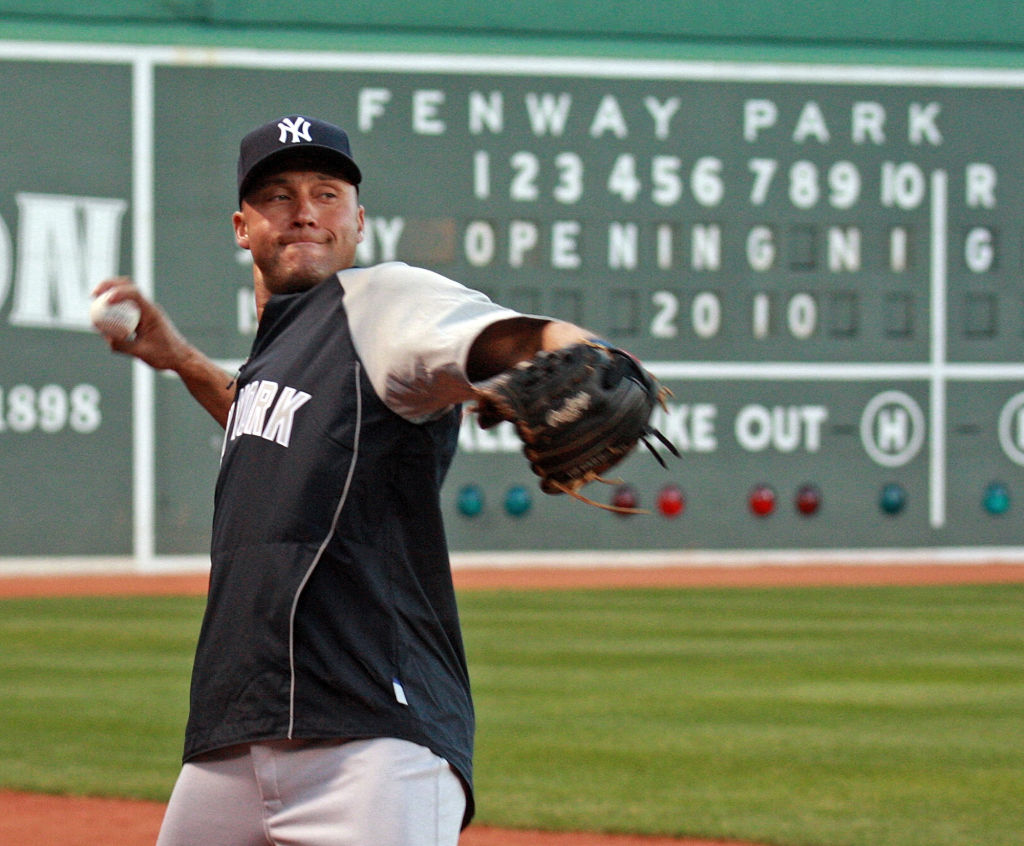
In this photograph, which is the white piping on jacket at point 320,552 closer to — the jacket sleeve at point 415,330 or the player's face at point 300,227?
the jacket sleeve at point 415,330

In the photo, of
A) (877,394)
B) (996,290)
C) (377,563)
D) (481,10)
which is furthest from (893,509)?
(377,563)

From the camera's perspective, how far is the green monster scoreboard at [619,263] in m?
12.7

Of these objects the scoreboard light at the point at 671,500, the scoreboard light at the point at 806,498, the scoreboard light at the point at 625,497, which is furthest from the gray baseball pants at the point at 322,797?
the scoreboard light at the point at 806,498

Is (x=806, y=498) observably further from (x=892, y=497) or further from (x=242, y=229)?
(x=242, y=229)

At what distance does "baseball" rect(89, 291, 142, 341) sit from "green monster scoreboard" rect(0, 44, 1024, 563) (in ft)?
33.1

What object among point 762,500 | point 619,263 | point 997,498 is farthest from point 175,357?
point 997,498

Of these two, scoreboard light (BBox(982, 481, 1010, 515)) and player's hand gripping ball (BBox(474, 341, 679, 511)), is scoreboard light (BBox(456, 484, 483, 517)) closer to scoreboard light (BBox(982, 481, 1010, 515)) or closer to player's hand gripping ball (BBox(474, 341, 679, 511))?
scoreboard light (BBox(982, 481, 1010, 515))

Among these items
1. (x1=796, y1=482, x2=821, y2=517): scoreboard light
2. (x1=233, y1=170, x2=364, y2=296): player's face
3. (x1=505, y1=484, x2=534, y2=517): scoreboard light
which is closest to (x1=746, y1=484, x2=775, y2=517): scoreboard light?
(x1=796, y1=482, x2=821, y2=517): scoreboard light

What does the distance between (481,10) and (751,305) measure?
3.24 metres

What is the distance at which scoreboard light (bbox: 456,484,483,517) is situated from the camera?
12922 mm

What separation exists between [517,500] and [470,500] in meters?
0.36

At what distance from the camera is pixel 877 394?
1348cm

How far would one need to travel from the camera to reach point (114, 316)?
8.54 ft

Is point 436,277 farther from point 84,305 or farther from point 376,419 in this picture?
point 84,305
